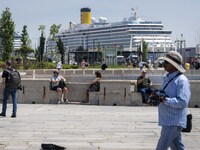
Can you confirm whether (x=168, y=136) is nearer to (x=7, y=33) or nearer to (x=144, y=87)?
(x=144, y=87)

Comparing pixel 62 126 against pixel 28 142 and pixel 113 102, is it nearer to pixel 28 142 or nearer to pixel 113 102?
pixel 28 142

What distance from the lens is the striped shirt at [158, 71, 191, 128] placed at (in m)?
6.48

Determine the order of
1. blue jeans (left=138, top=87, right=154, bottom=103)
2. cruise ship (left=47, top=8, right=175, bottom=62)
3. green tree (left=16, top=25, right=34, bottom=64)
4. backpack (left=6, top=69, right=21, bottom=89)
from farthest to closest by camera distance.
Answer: cruise ship (left=47, top=8, right=175, bottom=62), green tree (left=16, top=25, right=34, bottom=64), blue jeans (left=138, top=87, right=154, bottom=103), backpack (left=6, top=69, right=21, bottom=89)

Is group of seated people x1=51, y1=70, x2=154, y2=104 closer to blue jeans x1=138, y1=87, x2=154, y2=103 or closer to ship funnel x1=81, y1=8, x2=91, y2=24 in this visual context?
blue jeans x1=138, y1=87, x2=154, y2=103

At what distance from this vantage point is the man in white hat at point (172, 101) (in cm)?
649

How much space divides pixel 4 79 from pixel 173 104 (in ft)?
30.3

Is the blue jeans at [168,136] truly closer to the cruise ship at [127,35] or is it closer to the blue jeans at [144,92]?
the blue jeans at [144,92]

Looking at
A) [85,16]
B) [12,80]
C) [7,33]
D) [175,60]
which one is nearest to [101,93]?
[12,80]

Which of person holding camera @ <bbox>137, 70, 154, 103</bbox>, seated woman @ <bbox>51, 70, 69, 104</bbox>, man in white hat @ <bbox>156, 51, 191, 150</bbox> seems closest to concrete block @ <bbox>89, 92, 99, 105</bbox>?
seated woman @ <bbox>51, 70, 69, 104</bbox>

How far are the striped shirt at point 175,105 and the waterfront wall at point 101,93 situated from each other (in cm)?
1314

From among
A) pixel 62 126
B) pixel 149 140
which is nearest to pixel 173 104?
pixel 149 140

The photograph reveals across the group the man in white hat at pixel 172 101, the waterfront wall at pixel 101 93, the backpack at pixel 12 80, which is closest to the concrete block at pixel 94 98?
the waterfront wall at pixel 101 93

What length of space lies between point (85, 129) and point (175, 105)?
19.8 feet

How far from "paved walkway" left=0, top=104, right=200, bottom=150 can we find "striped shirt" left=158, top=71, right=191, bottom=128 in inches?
122
